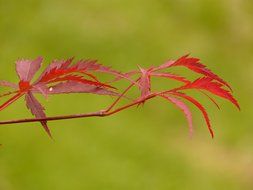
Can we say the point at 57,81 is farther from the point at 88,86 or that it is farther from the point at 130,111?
the point at 130,111

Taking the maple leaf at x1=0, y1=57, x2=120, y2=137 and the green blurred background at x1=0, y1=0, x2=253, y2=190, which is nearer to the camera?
the maple leaf at x1=0, y1=57, x2=120, y2=137

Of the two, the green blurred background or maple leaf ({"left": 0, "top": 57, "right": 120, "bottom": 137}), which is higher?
the green blurred background

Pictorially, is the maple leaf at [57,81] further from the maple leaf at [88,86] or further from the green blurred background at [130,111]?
the green blurred background at [130,111]

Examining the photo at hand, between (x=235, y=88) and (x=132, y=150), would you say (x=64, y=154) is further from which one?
(x=235, y=88)

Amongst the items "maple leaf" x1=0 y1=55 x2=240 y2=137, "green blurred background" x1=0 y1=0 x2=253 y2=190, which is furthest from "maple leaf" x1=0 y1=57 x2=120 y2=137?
"green blurred background" x1=0 y1=0 x2=253 y2=190

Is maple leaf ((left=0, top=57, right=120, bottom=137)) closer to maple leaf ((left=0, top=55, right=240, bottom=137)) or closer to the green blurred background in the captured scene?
maple leaf ((left=0, top=55, right=240, bottom=137))

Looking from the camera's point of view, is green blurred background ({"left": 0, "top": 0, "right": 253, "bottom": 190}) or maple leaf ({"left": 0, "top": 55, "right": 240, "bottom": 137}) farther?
green blurred background ({"left": 0, "top": 0, "right": 253, "bottom": 190})

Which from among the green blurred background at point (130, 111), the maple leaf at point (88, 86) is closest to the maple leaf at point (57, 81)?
the maple leaf at point (88, 86)

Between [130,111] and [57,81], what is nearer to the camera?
[57,81]

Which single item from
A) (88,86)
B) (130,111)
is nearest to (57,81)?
(88,86)
